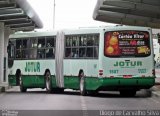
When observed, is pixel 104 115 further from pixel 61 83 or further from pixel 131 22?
pixel 131 22

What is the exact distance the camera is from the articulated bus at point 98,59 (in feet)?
83.1

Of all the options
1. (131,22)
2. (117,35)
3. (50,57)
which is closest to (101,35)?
(117,35)

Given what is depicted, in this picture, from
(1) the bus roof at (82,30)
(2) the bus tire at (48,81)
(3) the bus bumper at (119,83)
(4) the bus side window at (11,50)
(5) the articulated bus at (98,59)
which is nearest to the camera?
(3) the bus bumper at (119,83)

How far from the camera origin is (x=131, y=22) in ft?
147

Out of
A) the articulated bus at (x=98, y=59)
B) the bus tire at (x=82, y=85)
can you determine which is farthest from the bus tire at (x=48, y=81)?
the bus tire at (x=82, y=85)

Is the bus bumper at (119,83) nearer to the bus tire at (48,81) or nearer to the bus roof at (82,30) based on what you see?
the bus roof at (82,30)

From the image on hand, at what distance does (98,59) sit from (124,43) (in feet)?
3.91

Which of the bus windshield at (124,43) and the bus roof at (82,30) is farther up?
the bus roof at (82,30)

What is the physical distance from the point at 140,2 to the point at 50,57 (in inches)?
266

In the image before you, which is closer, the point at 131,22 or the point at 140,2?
the point at 140,2

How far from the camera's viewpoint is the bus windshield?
2539cm

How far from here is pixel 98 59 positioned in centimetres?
2545

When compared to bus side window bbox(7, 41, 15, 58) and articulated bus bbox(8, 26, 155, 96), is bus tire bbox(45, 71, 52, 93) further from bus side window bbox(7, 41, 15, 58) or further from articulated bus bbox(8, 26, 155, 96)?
bus side window bbox(7, 41, 15, 58)

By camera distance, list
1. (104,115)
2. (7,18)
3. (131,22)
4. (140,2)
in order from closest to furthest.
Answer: (104,115) → (140,2) → (7,18) → (131,22)
